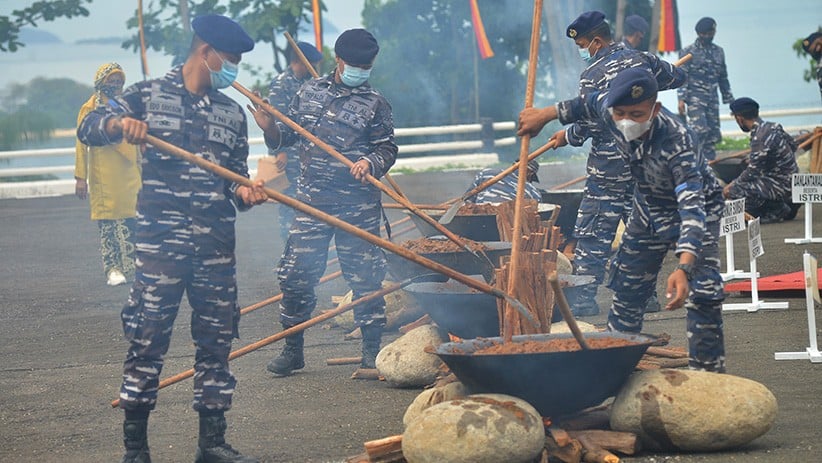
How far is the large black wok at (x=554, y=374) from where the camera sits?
5699mm

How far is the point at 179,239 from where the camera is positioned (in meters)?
5.85

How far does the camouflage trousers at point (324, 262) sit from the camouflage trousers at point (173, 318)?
6.42ft

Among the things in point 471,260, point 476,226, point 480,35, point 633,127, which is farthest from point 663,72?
point 480,35

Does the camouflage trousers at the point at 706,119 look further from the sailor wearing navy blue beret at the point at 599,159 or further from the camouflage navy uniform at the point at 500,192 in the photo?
the sailor wearing navy blue beret at the point at 599,159

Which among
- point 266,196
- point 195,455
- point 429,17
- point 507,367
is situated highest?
point 429,17

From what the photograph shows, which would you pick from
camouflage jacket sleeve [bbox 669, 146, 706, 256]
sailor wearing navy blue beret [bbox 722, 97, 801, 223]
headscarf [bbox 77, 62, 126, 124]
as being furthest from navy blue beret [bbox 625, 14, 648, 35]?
camouflage jacket sleeve [bbox 669, 146, 706, 256]

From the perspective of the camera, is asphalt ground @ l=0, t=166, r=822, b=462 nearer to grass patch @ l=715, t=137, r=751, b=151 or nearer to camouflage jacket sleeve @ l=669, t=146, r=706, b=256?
camouflage jacket sleeve @ l=669, t=146, r=706, b=256

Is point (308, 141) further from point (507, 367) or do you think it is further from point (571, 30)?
point (507, 367)

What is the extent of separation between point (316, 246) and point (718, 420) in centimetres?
330

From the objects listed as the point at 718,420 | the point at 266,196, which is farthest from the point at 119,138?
A: the point at 718,420

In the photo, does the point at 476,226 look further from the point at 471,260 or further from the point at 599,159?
the point at 471,260

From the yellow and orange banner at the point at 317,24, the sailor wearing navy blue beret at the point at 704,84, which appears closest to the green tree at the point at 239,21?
the yellow and orange banner at the point at 317,24

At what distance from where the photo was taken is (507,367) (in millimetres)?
5750

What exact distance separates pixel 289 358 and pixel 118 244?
482cm
